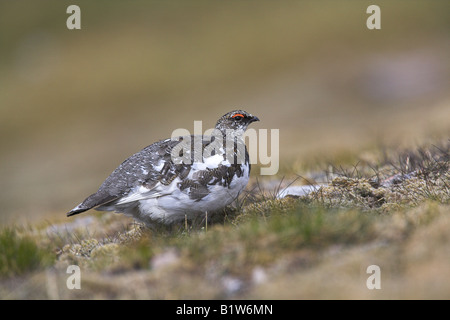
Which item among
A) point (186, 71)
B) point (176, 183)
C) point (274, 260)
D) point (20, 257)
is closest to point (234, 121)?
point (176, 183)

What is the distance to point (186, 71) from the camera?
34656mm

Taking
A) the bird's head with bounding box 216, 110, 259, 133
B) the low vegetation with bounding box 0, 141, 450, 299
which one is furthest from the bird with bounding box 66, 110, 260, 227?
the bird's head with bounding box 216, 110, 259, 133

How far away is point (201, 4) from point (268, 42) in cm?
813

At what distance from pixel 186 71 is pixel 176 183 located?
29697mm

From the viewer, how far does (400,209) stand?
5.27 m

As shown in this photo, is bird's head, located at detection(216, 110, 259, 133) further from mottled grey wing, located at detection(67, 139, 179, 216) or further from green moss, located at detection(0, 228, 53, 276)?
green moss, located at detection(0, 228, 53, 276)

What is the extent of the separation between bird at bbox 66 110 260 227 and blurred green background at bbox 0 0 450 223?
17259 mm

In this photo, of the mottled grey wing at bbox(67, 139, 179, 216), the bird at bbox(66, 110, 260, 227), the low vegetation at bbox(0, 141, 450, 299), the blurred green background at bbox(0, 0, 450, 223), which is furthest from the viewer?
the blurred green background at bbox(0, 0, 450, 223)

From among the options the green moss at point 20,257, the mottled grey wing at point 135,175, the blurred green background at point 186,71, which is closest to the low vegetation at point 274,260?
the green moss at point 20,257

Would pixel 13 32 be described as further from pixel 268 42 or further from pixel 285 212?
pixel 285 212

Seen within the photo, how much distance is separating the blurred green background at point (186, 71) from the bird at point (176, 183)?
17259 mm

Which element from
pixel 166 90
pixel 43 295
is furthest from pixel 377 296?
pixel 166 90

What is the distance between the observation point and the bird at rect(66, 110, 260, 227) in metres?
5.63

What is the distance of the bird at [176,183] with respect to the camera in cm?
563
